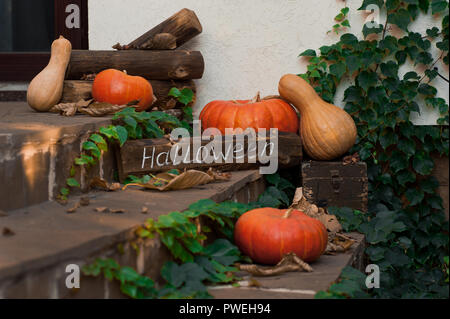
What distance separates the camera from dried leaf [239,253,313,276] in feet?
6.80

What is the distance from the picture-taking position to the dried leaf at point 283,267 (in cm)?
207

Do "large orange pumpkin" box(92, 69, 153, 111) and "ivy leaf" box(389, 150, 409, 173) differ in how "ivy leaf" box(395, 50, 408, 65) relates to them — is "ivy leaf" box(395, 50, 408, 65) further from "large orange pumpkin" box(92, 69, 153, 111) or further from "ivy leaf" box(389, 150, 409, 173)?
"large orange pumpkin" box(92, 69, 153, 111)

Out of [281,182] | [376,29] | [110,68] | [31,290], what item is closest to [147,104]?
[110,68]

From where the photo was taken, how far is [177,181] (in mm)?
2451

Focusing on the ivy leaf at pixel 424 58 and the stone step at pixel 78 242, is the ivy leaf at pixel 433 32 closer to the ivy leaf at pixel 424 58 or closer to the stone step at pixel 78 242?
the ivy leaf at pixel 424 58

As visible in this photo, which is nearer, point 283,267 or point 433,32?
point 283,267

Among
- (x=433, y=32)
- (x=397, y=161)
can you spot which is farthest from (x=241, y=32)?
(x=397, y=161)

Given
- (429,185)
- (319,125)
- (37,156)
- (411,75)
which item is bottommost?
(429,185)

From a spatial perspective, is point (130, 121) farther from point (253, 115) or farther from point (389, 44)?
point (389, 44)

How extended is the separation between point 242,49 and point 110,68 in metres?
0.89

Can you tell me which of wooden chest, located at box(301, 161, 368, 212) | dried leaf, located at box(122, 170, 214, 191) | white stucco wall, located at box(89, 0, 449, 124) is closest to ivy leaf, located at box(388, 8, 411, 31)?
white stucco wall, located at box(89, 0, 449, 124)

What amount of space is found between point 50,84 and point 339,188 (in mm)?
1605
